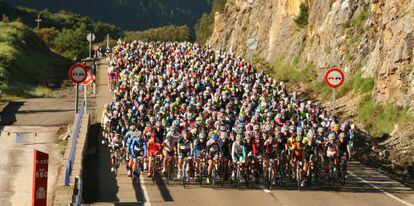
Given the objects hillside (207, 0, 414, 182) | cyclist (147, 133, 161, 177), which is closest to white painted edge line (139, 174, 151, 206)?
cyclist (147, 133, 161, 177)

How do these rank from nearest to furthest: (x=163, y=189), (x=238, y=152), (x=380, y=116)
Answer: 1. (x=163, y=189)
2. (x=238, y=152)
3. (x=380, y=116)

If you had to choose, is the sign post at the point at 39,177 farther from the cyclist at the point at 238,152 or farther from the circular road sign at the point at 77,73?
the circular road sign at the point at 77,73

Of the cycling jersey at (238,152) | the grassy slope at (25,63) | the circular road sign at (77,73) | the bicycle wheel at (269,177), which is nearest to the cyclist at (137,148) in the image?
the cycling jersey at (238,152)

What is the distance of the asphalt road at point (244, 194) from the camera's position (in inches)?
742

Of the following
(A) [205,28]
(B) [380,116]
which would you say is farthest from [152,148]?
(A) [205,28]

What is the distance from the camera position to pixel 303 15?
54.0m

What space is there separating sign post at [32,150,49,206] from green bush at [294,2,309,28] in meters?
41.6

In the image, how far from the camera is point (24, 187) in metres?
21.0

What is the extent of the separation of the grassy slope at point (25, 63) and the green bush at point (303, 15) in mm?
17313

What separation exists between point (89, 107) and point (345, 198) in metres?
18.7

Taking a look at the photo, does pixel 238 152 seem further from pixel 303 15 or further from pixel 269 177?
pixel 303 15

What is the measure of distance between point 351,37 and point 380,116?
11.4m

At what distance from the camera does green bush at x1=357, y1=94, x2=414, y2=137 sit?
98.8 ft

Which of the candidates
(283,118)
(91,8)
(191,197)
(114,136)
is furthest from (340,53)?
(91,8)
